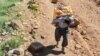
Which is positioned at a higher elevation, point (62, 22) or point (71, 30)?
point (62, 22)

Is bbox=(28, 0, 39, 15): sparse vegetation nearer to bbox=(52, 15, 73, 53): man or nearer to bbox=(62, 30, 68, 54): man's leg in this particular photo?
bbox=(52, 15, 73, 53): man

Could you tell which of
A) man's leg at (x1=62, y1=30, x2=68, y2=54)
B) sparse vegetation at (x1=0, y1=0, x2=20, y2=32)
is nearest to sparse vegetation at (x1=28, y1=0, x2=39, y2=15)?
sparse vegetation at (x1=0, y1=0, x2=20, y2=32)

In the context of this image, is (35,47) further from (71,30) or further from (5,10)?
(5,10)

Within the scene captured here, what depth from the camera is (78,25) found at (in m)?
10.1

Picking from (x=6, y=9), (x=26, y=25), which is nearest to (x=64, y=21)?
(x=26, y=25)

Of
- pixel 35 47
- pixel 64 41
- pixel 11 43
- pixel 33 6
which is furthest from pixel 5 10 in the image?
pixel 64 41

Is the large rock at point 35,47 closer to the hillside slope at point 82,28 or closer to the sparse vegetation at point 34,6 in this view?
the hillside slope at point 82,28

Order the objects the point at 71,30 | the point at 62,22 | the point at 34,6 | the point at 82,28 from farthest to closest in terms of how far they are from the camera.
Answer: the point at 34,6, the point at 82,28, the point at 71,30, the point at 62,22

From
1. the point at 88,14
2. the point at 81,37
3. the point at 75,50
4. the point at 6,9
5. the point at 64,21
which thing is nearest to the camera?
the point at 64,21

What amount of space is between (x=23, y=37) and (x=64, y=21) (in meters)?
1.43

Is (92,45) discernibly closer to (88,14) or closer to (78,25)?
(78,25)

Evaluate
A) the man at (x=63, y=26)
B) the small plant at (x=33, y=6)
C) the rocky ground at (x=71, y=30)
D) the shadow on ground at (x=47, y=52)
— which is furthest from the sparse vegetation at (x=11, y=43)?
the small plant at (x=33, y=6)

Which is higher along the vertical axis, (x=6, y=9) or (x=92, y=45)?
(x=6, y=9)

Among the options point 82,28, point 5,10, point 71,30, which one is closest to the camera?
point 71,30
